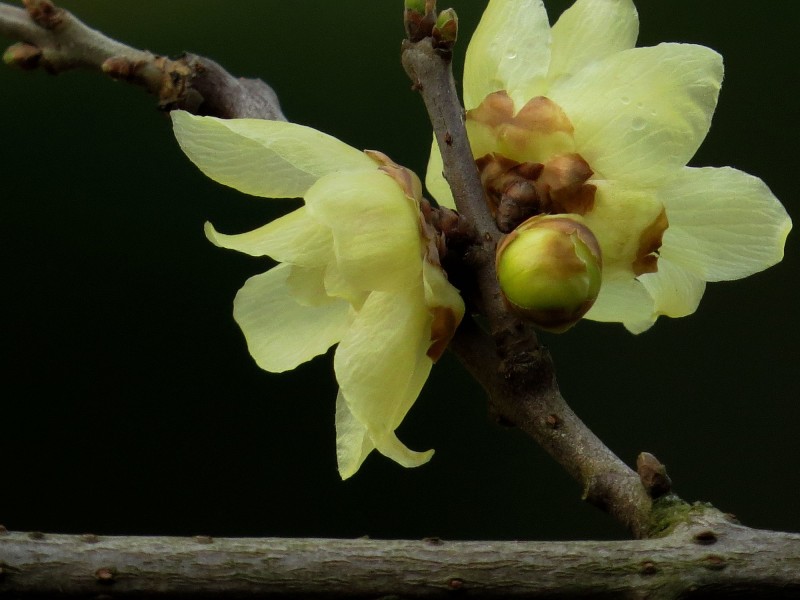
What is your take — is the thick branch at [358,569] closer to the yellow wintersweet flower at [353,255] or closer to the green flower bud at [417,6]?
the yellow wintersweet flower at [353,255]

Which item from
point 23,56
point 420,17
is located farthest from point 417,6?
point 23,56

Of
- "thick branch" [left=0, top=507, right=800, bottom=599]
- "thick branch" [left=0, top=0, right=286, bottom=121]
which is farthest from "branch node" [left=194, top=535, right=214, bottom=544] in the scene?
"thick branch" [left=0, top=0, right=286, bottom=121]

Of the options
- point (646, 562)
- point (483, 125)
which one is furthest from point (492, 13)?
point (646, 562)

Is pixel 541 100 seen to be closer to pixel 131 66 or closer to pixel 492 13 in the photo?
pixel 492 13

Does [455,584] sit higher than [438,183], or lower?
lower

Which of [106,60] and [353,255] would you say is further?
[106,60]

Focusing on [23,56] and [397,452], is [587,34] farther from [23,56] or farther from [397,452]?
[23,56]
